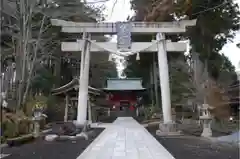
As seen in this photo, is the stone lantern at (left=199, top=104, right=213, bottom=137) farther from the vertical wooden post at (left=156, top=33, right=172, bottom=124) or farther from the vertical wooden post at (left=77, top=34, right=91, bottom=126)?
the vertical wooden post at (left=77, top=34, right=91, bottom=126)

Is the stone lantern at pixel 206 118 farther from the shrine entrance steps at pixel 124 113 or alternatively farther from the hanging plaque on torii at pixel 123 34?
the shrine entrance steps at pixel 124 113

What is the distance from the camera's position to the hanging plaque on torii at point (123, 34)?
13.6 m

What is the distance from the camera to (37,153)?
7.24 m

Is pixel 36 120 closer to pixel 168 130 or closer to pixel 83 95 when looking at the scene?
pixel 83 95

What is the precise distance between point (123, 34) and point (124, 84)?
61.6ft

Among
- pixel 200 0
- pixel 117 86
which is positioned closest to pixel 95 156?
pixel 200 0

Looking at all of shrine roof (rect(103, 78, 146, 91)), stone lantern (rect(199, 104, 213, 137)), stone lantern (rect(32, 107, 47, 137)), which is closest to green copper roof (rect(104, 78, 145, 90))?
shrine roof (rect(103, 78, 146, 91))

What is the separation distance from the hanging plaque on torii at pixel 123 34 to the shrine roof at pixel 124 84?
1678cm

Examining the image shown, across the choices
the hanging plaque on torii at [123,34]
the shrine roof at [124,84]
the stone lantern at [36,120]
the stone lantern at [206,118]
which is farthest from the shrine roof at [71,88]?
the stone lantern at [206,118]

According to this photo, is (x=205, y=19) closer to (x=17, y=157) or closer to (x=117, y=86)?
(x=17, y=157)

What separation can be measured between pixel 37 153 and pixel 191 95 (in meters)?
11.0

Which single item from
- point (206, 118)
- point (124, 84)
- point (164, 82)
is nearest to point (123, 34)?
point (164, 82)

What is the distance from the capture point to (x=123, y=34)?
1362 centimetres

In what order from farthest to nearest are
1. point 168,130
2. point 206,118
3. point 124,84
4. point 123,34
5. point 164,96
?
1. point 124,84
2. point 123,34
3. point 164,96
4. point 168,130
5. point 206,118
